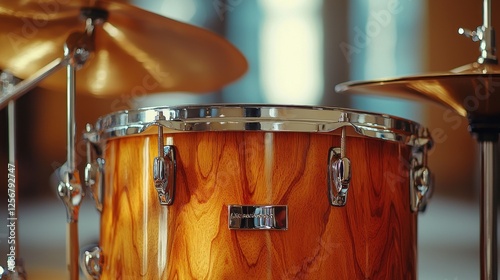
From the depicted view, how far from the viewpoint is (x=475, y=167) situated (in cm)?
213

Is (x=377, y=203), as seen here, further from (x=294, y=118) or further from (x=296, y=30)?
(x=296, y=30)

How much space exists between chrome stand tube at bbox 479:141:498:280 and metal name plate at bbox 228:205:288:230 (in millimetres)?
593

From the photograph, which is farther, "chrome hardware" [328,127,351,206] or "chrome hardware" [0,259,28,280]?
"chrome hardware" [0,259,28,280]

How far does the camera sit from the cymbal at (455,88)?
3.97 feet

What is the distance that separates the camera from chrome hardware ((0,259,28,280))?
1.32m

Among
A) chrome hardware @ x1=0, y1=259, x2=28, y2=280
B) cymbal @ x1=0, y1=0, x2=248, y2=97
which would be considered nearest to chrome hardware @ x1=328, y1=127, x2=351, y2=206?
cymbal @ x1=0, y1=0, x2=248, y2=97

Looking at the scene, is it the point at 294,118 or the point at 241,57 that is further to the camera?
the point at 241,57

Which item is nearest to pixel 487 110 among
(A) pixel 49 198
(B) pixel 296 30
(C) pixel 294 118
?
(C) pixel 294 118

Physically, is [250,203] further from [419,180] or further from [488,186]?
[488,186]

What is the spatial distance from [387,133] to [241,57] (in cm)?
47

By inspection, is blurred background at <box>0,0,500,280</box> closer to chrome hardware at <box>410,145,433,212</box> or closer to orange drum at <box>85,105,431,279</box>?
chrome hardware at <box>410,145,433,212</box>

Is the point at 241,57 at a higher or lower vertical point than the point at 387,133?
higher

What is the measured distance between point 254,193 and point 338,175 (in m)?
0.13

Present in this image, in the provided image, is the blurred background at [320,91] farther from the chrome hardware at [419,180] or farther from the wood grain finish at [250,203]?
the wood grain finish at [250,203]
